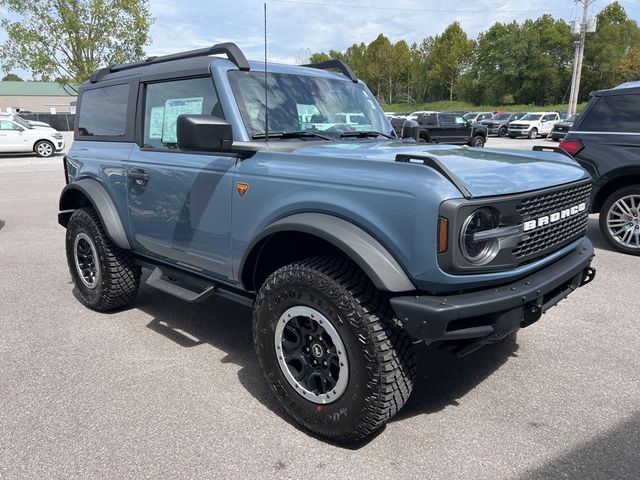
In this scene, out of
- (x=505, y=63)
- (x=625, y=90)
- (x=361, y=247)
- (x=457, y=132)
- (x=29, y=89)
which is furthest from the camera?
(x=29, y=89)

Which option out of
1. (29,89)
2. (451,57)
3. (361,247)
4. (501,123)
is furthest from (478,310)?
(29,89)

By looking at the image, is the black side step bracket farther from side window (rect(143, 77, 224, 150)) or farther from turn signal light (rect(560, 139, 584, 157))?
turn signal light (rect(560, 139, 584, 157))

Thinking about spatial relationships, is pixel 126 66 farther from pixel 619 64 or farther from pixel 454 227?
pixel 619 64

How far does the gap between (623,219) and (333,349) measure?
544 cm

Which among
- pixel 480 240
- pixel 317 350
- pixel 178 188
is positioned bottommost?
pixel 317 350

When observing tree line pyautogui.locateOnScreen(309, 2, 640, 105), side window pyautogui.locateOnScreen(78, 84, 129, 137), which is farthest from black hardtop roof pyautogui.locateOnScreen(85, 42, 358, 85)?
tree line pyautogui.locateOnScreen(309, 2, 640, 105)

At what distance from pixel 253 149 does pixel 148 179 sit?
1.15m

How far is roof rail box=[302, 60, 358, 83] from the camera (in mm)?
4375

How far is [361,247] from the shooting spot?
242 centimetres

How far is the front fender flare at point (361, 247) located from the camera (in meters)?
2.35

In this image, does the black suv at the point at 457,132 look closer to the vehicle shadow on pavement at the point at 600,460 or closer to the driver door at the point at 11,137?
the driver door at the point at 11,137

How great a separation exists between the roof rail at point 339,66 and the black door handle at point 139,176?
162 centimetres

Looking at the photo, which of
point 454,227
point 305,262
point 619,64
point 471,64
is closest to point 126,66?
point 305,262

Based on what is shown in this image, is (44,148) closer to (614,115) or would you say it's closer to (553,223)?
(614,115)
